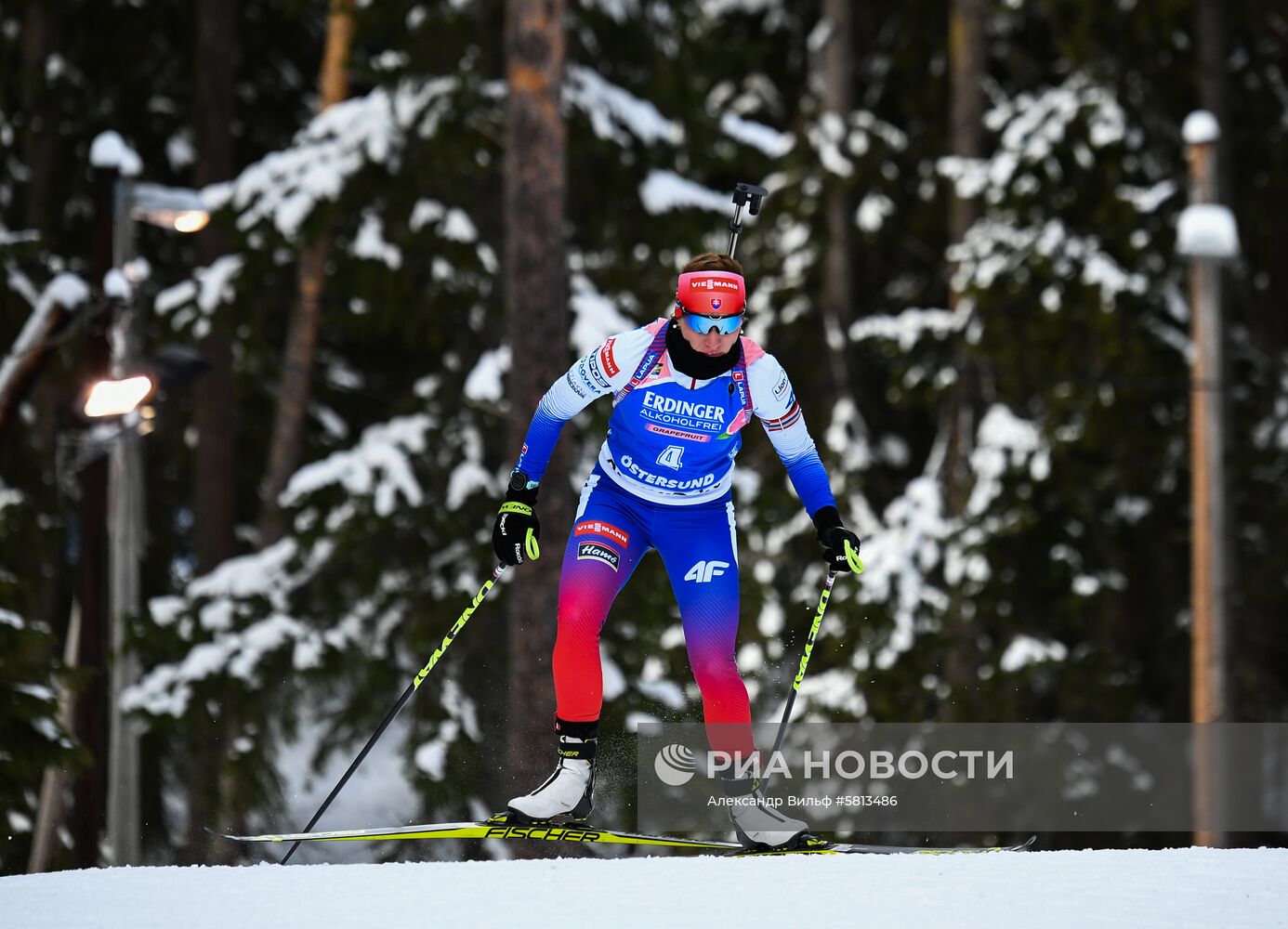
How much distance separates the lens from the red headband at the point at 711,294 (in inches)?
242

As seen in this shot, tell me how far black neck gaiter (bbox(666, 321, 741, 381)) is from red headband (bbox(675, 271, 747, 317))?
139 millimetres

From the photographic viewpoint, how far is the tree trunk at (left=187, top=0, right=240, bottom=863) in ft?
54.4

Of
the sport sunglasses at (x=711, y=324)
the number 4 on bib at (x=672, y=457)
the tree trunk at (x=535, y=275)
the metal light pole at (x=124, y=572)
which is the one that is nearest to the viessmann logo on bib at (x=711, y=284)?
the sport sunglasses at (x=711, y=324)

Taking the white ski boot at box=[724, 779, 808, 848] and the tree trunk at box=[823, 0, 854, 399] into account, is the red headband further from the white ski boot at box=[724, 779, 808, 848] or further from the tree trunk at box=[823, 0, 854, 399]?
the tree trunk at box=[823, 0, 854, 399]

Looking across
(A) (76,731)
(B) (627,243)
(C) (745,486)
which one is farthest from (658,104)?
(A) (76,731)

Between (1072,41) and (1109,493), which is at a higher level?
(1072,41)

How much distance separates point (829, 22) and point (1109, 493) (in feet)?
18.5

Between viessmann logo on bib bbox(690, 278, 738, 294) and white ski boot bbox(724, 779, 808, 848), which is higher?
viessmann logo on bib bbox(690, 278, 738, 294)

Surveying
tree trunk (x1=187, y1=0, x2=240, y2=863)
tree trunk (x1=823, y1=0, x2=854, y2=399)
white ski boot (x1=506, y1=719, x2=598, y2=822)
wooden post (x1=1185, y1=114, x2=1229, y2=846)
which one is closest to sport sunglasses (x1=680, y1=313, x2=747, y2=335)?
white ski boot (x1=506, y1=719, x2=598, y2=822)

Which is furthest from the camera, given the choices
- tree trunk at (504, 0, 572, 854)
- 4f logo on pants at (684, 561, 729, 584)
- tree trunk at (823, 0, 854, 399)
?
tree trunk at (823, 0, 854, 399)

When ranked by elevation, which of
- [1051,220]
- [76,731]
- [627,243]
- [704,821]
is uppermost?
[1051,220]

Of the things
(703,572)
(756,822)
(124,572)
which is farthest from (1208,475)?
(124,572)

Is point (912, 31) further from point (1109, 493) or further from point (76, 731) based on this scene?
point (76, 731)

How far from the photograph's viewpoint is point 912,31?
1791 centimetres
